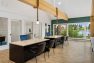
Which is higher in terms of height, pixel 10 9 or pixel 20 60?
pixel 10 9

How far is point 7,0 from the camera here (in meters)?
6.33

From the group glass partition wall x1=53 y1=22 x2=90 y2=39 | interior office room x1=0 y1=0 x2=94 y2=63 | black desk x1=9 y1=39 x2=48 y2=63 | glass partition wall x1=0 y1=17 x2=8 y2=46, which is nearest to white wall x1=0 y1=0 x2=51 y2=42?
interior office room x1=0 y1=0 x2=94 y2=63

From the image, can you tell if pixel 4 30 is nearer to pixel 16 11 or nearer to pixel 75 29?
pixel 16 11

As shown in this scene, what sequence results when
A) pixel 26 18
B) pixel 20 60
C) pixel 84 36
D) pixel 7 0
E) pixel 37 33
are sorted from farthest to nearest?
pixel 84 36 < pixel 37 33 < pixel 26 18 < pixel 7 0 < pixel 20 60

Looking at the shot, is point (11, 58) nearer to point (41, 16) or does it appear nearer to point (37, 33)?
point (37, 33)

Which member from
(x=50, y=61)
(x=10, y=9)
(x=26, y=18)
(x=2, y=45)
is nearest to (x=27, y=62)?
(x=50, y=61)

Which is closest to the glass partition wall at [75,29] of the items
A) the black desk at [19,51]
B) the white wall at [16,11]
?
the white wall at [16,11]

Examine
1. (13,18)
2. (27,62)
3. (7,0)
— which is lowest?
(27,62)

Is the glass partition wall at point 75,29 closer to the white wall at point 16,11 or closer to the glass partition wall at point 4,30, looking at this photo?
the white wall at point 16,11

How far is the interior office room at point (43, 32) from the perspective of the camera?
4.18 meters

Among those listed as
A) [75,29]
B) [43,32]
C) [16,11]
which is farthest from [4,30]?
[75,29]

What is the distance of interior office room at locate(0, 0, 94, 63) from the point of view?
4.18 m

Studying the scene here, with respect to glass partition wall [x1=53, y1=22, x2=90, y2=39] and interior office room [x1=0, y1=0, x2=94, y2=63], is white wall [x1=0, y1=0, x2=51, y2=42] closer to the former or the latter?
interior office room [x1=0, y1=0, x2=94, y2=63]

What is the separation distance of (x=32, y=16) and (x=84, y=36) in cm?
606
